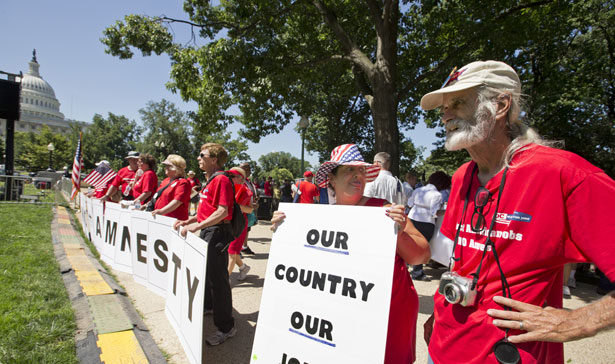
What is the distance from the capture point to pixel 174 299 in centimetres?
379

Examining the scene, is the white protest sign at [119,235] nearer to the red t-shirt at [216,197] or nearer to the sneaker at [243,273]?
the sneaker at [243,273]

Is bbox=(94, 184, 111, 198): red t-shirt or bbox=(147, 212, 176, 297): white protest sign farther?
bbox=(94, 184, 111, 198): red t-shirt

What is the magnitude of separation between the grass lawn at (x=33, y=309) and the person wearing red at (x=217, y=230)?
1.31 metres

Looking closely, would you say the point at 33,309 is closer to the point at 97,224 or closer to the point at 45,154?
the point at 97,224

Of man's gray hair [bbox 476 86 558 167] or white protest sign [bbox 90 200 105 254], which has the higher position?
man's gray hair [bbox 476 86 558 167]

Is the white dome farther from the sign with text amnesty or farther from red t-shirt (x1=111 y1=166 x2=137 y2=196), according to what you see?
the sign with text amnesty

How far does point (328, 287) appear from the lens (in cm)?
191

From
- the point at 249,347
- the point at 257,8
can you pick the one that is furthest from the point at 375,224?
the point at 257,8

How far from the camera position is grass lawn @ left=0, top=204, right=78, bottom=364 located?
2.99 meters

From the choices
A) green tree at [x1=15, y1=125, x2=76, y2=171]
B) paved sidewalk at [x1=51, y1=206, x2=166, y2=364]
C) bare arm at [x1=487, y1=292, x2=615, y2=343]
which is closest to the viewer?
bare arm at [x1=487, y1=292, x2=615, y2=343]

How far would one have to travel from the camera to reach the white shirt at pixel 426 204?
5641 millimetres

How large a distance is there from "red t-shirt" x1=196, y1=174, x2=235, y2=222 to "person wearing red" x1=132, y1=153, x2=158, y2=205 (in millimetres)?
2832

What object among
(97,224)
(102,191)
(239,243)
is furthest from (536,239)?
(102,191)

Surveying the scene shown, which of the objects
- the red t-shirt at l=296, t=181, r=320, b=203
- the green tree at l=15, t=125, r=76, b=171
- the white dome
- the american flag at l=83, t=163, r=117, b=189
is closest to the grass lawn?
the american flag at l=83, t=163, r=117, b=189
